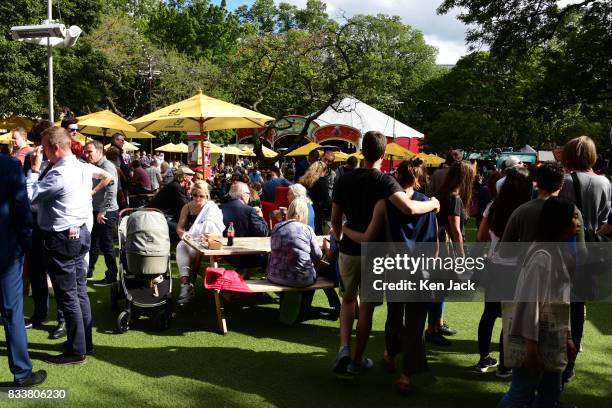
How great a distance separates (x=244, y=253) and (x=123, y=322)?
1.35 metres

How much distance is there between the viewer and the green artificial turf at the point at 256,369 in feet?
12.9

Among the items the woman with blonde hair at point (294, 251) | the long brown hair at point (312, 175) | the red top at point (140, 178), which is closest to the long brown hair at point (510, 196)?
the woman with blonde hair at point (294, 251)

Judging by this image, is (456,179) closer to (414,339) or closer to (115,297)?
(414,339)

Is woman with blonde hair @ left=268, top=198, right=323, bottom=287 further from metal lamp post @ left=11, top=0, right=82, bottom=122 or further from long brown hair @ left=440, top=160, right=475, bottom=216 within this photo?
metal lamp post @ left=11, top=0, right=82, bottom=122

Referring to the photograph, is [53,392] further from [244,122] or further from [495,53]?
[495,53]

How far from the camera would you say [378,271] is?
405 cm

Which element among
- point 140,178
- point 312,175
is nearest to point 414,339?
point 312,175

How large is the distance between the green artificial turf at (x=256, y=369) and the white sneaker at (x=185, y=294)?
0.54ft

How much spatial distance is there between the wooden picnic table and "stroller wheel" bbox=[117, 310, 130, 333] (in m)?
0.85

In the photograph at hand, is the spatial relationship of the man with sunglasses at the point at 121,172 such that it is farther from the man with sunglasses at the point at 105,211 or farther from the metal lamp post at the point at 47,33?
the metal lamp post at the point at 47,33

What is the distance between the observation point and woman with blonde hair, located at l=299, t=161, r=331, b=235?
27.6ft

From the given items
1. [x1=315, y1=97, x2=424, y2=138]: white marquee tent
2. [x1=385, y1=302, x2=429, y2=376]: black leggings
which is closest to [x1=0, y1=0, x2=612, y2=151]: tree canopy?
[x1=315, y1=97, x2=424, y2=138]: white marquee tent

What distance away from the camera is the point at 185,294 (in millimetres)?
6012

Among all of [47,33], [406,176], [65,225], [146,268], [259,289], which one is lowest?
[259,289]
